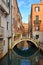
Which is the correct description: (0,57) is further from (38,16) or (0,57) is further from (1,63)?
(38,16)

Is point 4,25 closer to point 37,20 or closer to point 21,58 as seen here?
point 21,58

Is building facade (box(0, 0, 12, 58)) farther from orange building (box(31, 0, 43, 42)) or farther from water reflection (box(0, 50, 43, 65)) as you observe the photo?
orange building (box(31, 0, 43, 42))

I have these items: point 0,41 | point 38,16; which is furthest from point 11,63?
point 38,16

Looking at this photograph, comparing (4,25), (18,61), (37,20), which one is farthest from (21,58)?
(37,20)

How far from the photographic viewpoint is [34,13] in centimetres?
4422

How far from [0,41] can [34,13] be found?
24485 millimetres

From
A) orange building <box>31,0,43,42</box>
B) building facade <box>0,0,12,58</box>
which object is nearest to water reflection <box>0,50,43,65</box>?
building facade <box>0,0,12,58</box>

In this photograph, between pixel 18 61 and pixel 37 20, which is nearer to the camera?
pixel 18 61

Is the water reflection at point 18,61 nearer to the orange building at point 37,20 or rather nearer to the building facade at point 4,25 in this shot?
the building facade at point 4,25

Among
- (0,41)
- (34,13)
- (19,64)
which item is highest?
(34,13)

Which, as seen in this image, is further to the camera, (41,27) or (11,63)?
(41,27)

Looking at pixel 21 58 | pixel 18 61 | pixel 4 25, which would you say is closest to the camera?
pixel 18 61

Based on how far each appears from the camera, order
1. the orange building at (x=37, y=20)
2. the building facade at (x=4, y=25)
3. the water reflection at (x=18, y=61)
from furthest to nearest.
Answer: the orange building at (x=37, y=20) → the water reflection at (x=18, y=61) → the building facade at (x=4, y=25)

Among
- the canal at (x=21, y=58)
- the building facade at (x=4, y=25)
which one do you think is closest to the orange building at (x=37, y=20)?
the canal at (x=21, y=58)
